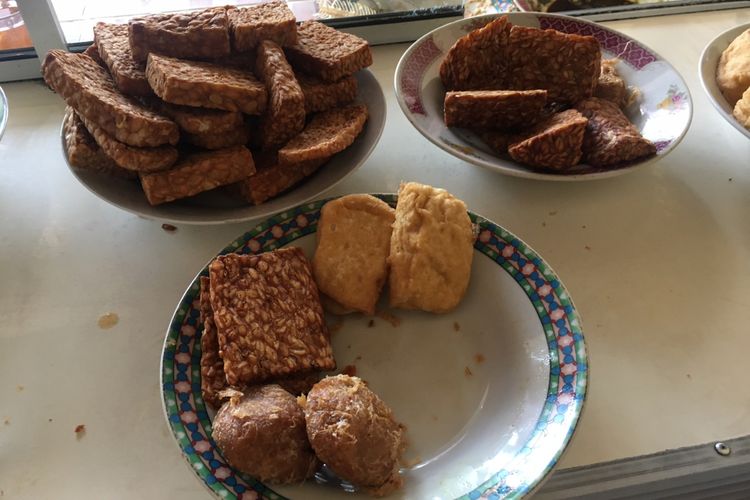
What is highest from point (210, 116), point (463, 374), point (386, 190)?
point (210, 116)

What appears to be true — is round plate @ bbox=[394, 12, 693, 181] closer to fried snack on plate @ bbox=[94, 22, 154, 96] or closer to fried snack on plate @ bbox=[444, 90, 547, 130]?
fried snack on plate @ bbox=[444, 90, 547, 130]

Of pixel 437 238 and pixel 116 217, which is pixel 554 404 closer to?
pixel 437 238

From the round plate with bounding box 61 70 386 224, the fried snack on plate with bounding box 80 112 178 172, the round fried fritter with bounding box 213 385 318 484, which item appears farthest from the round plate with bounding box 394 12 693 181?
the round fried fritter with bounding box 213 385 318 484

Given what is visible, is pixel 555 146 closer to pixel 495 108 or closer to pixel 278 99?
pixel 495 108

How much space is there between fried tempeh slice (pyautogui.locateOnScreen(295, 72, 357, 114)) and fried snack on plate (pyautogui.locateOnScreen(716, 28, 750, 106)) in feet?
2.57

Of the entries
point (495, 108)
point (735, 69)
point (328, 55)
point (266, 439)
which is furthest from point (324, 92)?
point (735, 69)

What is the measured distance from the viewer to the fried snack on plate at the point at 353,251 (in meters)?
0.88

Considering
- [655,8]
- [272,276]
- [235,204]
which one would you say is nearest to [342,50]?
[235,204]

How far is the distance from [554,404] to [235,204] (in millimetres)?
631

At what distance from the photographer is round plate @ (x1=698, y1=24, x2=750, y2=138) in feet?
3.70

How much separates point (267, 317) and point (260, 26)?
1.86 ft

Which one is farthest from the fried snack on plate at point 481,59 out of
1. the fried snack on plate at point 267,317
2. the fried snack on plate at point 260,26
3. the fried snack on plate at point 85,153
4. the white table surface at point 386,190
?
the fried snack on plate at point 85,153

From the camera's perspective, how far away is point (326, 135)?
3.35 ft

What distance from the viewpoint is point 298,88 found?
39.2 inches
